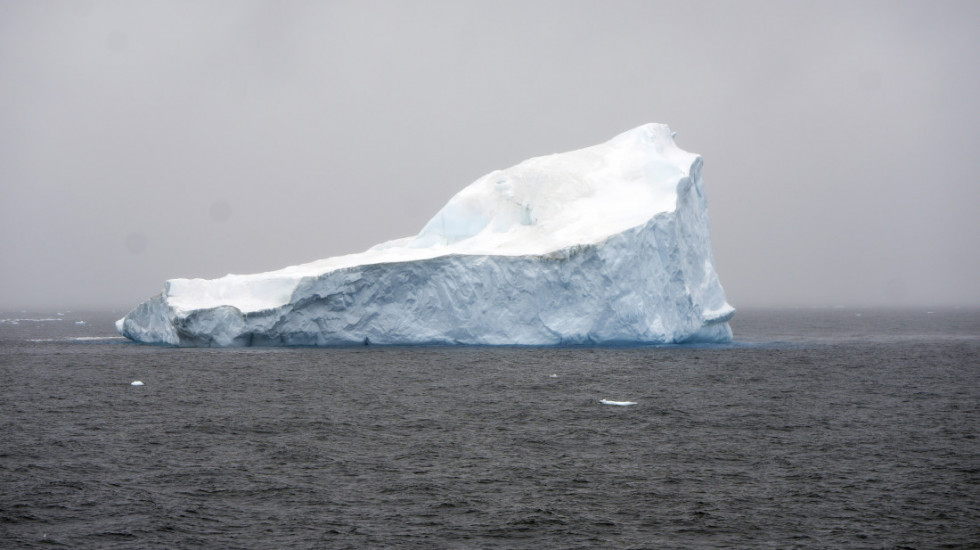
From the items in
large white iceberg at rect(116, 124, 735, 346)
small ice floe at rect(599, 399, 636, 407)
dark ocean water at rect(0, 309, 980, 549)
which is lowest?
dark ocean water at rect(0, 309, 980, 549)

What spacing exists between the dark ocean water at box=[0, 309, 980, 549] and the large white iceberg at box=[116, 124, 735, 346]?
4.41m

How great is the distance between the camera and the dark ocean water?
31.2ft

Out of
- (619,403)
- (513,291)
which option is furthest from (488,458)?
(513,291)

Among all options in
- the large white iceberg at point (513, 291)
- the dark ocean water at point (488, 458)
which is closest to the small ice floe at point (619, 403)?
the dark ocean water at point (488, 458)

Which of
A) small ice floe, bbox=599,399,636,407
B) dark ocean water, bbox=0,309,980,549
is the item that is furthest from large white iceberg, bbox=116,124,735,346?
small ice floe, bbox=599,399,636,407

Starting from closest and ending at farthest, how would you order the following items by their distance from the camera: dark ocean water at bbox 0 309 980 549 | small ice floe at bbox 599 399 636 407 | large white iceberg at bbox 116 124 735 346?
dark ocean water at bbox 0 309 980 549 → small ice floe at bbox 599 399 636 407 → large white iceberg at bbox 116 124 735 346

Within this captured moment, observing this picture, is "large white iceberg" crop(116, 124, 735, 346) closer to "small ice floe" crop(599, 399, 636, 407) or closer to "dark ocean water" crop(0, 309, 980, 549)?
"dark ocean water" crop(0, 309, 980, 549)

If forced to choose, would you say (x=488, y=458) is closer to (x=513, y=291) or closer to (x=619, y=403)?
(x=619, y=403)

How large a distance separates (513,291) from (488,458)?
15958 millimetres

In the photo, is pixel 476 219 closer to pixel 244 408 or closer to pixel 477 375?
pixel 477 375

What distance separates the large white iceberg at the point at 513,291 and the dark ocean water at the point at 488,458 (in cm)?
441

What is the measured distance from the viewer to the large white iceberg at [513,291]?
28438 mm

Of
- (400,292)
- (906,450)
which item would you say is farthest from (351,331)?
(906,450)

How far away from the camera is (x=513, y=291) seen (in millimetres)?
28859
